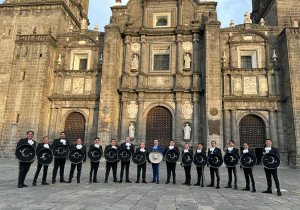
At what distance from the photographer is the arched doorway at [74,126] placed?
23.5 m

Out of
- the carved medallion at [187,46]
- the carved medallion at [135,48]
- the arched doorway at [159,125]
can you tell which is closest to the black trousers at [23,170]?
the arched doorway at [159,125]

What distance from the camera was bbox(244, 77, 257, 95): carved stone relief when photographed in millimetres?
22328

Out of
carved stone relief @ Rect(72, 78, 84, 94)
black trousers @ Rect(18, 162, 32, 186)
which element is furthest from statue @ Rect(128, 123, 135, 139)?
black trousers @ Rect(18, 162, 32, 186)

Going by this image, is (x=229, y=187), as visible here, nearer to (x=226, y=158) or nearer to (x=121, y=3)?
(x=226, y=158)

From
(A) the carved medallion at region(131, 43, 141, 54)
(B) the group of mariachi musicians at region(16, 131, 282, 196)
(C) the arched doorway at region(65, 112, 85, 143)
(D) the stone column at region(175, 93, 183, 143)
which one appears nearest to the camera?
(B) the group of mariachi musicians at region(16, 131, 282, 196)

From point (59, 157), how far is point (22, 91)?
1484cm

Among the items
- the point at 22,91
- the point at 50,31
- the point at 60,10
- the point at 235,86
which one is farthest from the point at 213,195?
the point at 60,10

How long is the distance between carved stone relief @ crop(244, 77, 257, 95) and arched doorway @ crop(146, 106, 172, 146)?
6405mm

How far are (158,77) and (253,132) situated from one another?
28.8 ft

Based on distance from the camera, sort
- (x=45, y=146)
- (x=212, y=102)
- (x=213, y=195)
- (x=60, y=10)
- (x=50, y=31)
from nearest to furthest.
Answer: (x=213, y=195) < (x=45, y=146) < (x=212, y=102) < (x=50, y=31) < (x=60, y=10)

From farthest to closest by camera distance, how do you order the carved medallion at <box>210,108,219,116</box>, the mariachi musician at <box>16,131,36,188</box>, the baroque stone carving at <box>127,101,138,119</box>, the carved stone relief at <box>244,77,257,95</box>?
the baroque stone carving at <box>127,101,138,119</box> → the carved stone relief at <box>244,77,257,95</box> → the carved medallion at <box>210,108,219,116</box> → the mariachi musician at <box>16,131,36,188</box>

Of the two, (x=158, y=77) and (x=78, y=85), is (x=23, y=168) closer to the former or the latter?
(x=78, y=85)

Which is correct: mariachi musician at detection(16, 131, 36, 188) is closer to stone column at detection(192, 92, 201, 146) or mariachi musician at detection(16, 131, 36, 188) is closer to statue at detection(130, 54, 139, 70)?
stone column at detection(192, 92, 201, 146)

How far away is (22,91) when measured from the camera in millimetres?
23016
